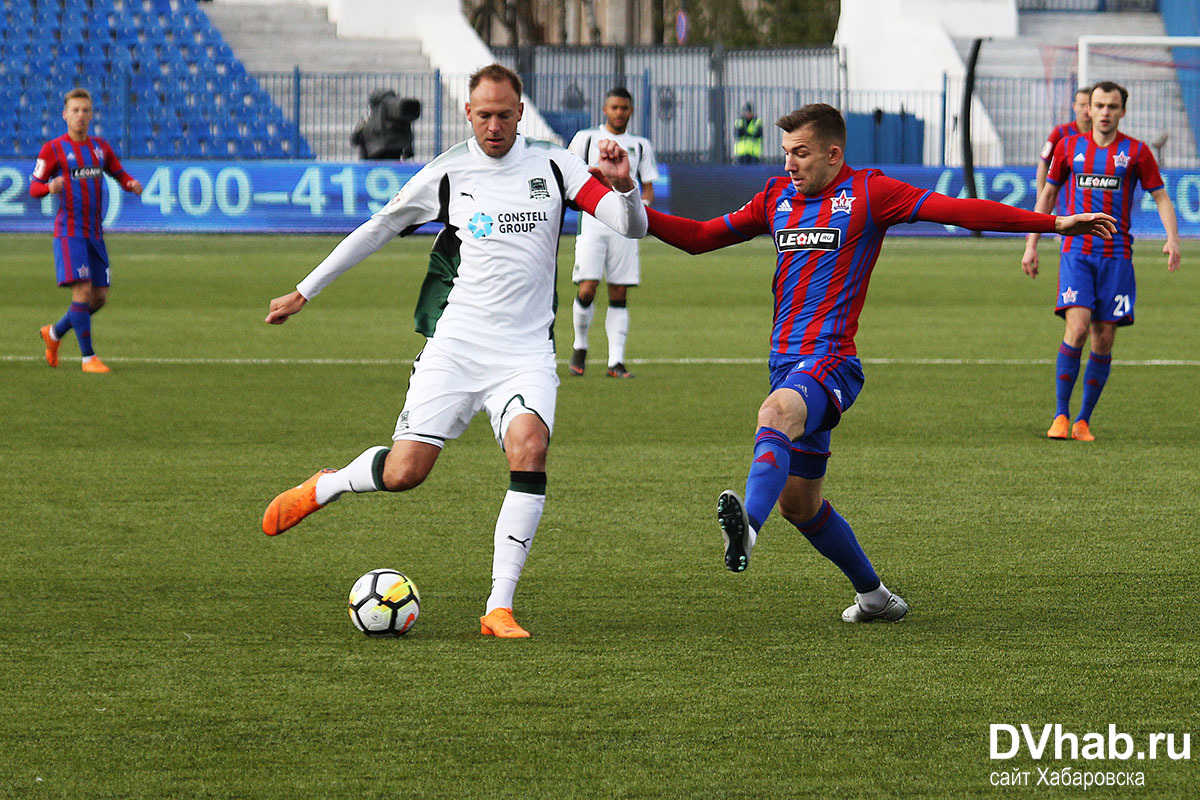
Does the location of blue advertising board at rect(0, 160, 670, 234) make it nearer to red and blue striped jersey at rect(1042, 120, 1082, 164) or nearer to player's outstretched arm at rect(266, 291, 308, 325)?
red and blue striped jersey at rect(1042, 120, 1082, 164)

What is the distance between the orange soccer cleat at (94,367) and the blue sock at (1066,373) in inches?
264

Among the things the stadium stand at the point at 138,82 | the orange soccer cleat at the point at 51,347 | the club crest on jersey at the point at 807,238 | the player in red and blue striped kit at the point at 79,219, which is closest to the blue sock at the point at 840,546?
the club crest on jersey at the point at 807,238

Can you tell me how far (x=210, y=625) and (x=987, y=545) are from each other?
3073 millimetres

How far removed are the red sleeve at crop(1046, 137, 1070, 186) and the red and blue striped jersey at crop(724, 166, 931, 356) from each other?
444 cm

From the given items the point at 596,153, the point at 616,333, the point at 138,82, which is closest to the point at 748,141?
the point at 138,82

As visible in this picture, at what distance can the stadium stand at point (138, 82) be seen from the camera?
32594 millimetres

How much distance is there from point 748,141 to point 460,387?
2832 cm

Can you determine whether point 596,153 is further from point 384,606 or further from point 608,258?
point 384,606

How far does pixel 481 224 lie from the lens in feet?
18.0

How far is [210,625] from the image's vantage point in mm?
5309

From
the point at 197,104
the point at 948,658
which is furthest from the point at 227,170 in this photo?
the point at 948,658

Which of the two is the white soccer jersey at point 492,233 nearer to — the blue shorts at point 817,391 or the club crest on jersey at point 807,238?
the club crest on jersey at point 807,238

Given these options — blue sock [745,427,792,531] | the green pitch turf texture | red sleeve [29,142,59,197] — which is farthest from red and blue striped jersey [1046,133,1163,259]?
red sleeve [29,142,59,197]

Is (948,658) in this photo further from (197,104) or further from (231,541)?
(197,104)
